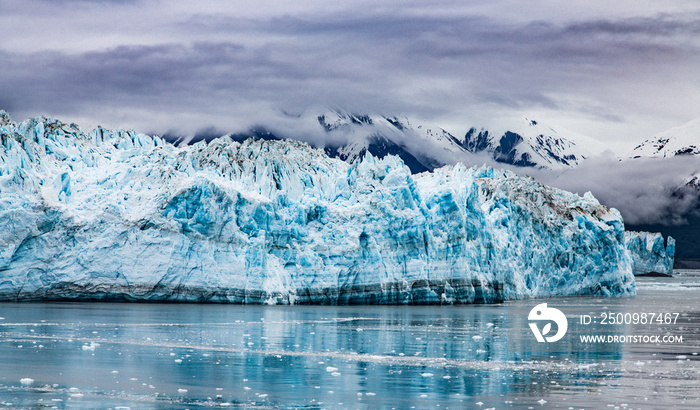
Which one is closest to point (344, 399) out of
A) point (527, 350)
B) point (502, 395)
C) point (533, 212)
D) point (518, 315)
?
point (502, 395)

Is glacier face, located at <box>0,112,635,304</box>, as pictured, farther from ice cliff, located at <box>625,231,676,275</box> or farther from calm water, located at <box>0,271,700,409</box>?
ice cliff, located at <box>625,231,676,275</box>

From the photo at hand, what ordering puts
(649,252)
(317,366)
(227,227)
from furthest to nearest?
(649,252) < (227,227) < (317,366)

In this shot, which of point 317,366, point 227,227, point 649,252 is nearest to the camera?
point 317,366

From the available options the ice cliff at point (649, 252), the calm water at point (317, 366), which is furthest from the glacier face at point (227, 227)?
the ice cliff at point (649, 252)

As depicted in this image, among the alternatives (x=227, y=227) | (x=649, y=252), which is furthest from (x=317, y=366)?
(x=649, y=252)

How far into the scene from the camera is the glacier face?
36.7m

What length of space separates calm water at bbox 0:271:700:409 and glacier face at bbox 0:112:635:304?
731 centimetres

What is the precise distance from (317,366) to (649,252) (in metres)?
111

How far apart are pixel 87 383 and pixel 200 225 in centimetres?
2268

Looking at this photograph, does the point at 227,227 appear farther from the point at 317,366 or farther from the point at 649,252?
the point at 649,252

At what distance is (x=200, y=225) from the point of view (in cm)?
3681

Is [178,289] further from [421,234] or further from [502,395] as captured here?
[502,395]

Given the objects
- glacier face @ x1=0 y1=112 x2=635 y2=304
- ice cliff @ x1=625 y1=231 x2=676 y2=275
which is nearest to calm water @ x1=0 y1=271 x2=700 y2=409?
glacier face @ x1=0 y1=112 x2=635 y2=304

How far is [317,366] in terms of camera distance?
1719 centimetres
